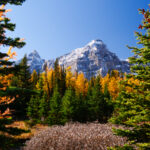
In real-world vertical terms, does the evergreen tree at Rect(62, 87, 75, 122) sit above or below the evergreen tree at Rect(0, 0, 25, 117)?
below

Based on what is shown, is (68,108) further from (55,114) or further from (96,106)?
(96,106)

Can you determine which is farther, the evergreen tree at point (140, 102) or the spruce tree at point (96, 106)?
the spruce tree at point (96, 106)

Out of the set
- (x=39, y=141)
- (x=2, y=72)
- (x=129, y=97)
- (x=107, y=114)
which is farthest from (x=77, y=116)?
(x=2, y=72)

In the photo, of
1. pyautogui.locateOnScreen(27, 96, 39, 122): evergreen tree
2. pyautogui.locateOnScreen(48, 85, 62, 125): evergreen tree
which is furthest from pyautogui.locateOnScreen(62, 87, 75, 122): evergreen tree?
pyautogui.locateOnScreen(27, 96, 39, 122): evergreen tree

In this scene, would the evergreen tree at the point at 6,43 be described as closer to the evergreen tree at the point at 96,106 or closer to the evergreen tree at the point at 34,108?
the evergreen tree at the point at 34,108

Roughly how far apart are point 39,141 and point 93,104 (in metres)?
17.5

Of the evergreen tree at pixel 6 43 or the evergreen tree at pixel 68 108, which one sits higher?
the evergreen tree at pixel 6 43

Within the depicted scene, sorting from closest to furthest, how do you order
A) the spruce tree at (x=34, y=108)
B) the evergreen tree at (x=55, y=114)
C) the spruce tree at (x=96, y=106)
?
the evergreen tree at (x=55, y=114)
the spruce tree at (x=34, y=108)
the spruce tree at (x=96, y=106)

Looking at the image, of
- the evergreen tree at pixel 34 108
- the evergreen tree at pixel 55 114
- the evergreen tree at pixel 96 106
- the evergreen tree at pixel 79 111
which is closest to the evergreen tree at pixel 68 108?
the evergreen tree at pixel 79 111

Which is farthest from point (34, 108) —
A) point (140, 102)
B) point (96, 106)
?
point (140, 102)

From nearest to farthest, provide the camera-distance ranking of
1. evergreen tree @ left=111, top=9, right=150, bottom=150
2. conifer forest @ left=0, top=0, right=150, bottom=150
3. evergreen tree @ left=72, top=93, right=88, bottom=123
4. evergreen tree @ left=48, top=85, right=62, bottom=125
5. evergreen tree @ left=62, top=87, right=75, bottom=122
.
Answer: conifer forest @ left=0, top=0, right=150, bottom=150 → evergreen tree @ left=111, top=9, right=150, bottom=150 → evergreen tree @ left=48, top=85, right=62, bottom=125 → evergreen tree @ left=62, top=87, right=75, bottom=122 → evergreen tree @ left=72, top=93, right=88, bottom=123

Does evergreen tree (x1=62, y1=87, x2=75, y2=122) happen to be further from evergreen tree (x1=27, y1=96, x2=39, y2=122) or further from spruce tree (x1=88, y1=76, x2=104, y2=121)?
evergreen tree (x1=27, y1=96, x2=39, y2=122)

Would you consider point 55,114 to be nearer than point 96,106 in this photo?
Yes

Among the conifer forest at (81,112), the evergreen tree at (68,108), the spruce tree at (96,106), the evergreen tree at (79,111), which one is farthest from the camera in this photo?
the spruce tree at (96,106)
